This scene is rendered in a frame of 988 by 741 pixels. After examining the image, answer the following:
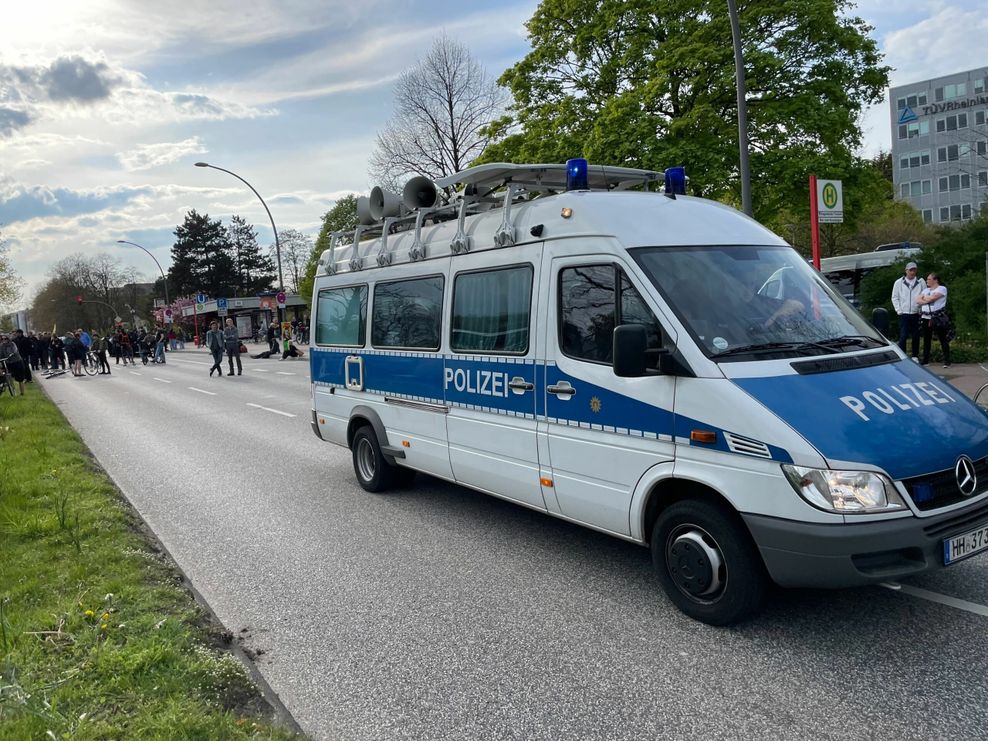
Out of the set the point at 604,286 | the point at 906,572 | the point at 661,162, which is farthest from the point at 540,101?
the point at 906,572

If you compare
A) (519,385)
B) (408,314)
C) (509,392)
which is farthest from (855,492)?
(408,314)

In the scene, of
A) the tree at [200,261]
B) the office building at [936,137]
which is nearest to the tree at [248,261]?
the tree at [200,261]

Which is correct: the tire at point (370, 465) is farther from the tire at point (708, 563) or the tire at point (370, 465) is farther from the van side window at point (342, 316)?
the tire at point (708, 563)

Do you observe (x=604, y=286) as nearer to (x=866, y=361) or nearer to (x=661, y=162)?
(x=866, y=361)

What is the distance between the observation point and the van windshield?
4.13 m

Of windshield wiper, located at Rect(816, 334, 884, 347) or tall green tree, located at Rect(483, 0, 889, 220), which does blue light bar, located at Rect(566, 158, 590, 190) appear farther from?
A: tall green tree, located at Rect(483, 0, 889, 220)

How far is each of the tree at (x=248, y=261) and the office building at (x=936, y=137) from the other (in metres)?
74.4

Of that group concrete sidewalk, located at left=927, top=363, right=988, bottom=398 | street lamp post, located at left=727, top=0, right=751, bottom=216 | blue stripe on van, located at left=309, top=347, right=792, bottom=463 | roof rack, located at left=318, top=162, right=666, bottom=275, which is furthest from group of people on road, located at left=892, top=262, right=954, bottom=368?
blue stripe on van, located at left=309, top=347, right=792, bottom=463

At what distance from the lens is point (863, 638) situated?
3.83 metres

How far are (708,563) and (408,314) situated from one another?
11.9 ft

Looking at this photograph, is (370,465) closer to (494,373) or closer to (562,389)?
(494,373)

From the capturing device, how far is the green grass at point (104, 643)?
317cm

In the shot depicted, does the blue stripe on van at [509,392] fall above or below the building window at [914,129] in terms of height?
below

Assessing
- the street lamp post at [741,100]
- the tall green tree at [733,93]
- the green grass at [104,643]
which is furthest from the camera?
the tall green tree at [733,93]
